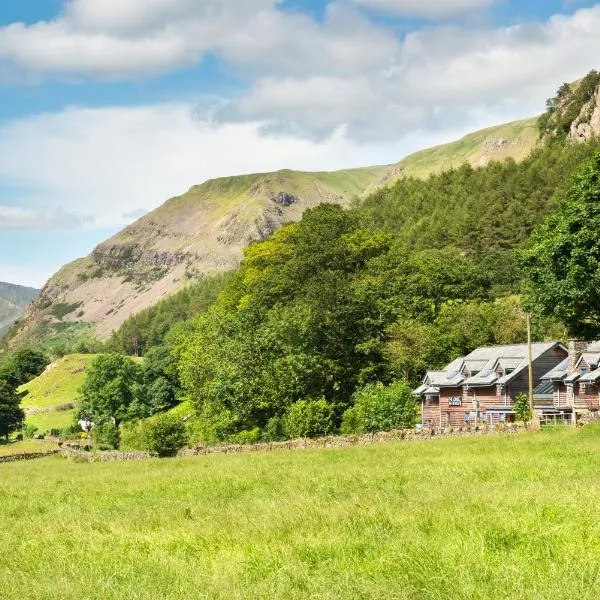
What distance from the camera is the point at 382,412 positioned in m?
63.1

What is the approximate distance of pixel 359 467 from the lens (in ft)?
89.5

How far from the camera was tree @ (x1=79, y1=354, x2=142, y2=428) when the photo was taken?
122250 mm

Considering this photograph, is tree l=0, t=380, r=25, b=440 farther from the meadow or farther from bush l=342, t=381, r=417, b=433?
the meadow

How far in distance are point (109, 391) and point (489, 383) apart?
72.7 m

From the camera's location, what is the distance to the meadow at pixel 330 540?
9.44 metres

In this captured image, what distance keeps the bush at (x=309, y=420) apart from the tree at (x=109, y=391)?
64.6 m

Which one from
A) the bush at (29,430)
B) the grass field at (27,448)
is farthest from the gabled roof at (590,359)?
the bush at (29,430)

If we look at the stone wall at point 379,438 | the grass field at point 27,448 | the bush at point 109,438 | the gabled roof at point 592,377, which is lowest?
the grass field at point 27,448

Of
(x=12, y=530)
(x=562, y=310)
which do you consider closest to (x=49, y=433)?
(x=562, y=310)

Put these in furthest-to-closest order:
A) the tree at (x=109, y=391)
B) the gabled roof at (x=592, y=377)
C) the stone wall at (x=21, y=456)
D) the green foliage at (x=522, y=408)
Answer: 1. the tree at (x=109, y=391)
2. the stone wall at (x=21, y=456)
3. the gabled roof at (x=592, y=377)
4. the green foliage at (x=522, y=408)

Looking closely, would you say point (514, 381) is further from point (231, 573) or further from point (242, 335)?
point (231, 573)

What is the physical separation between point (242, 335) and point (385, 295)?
696 inches

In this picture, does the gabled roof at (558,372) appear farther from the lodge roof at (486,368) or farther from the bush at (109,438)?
the bush at (109,438)

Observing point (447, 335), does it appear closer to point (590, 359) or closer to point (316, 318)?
point (316, 318)
